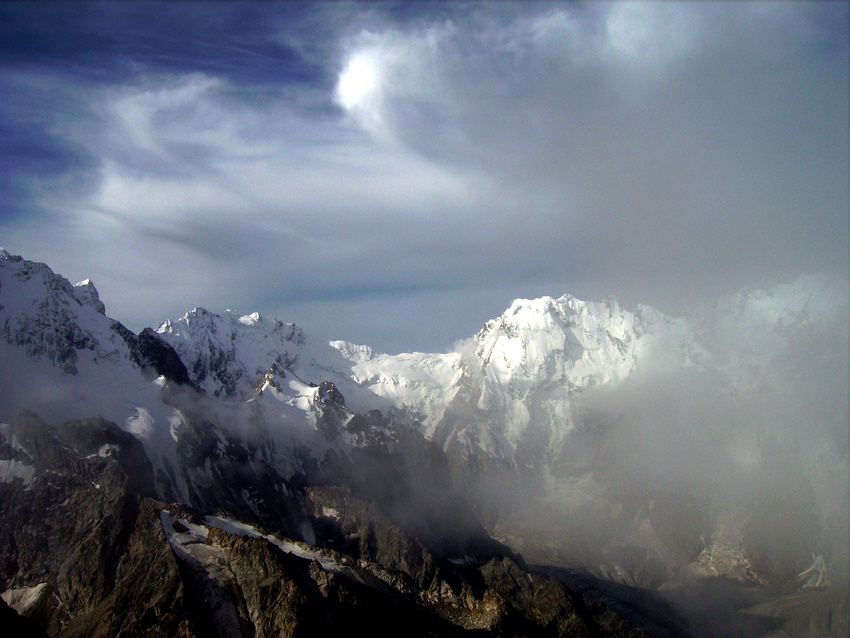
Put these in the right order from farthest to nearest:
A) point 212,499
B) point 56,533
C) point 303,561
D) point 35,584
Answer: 1. point 212,499
2. point 56,533
3. point 35,584
4. point 303,561

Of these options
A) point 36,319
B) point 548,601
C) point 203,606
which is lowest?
point 548,601

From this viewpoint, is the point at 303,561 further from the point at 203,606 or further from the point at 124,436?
the point at 124,436

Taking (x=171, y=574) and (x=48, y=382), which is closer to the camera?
(x=171, y=574)

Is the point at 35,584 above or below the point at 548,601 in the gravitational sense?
below

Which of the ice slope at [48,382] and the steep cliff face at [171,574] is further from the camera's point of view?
the ice slope at [48,382]

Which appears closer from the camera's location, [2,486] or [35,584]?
[35,584]

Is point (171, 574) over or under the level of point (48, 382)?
under

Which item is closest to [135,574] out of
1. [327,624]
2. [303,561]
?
[303,561]

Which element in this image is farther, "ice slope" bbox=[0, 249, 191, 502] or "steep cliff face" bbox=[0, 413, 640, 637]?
"ice slope" bbox=[0, 249, 191, 502]

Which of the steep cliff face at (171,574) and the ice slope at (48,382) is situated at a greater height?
the ice slope at (48,382)

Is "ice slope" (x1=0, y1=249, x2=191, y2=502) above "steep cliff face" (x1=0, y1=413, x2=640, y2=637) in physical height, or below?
above

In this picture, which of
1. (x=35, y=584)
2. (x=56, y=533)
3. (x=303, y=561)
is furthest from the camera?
(x=56, y=533)
